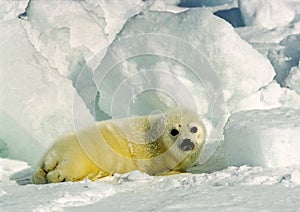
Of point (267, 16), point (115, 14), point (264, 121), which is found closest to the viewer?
point (264, 121)

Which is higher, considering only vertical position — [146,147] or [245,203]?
[245,203]

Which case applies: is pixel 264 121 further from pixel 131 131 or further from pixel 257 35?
pixel 257 35

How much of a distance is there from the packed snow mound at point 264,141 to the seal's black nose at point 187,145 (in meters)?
0.41

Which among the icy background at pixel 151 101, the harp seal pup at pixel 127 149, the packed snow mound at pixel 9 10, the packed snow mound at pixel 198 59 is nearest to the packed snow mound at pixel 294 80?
the icy background at pixel 151 101

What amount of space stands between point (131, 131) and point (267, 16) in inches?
253

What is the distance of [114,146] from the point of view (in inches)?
144

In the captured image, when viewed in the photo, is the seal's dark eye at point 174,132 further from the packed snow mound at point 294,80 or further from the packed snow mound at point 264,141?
the packed snow mound at point 294,80

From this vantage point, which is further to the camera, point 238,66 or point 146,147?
point 238,66

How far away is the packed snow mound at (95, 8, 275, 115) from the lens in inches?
191

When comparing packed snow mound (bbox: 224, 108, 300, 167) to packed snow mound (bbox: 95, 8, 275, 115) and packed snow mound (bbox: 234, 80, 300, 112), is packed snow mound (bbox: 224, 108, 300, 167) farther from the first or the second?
packed snow mound (bbox: 234, 80, 300, 112)

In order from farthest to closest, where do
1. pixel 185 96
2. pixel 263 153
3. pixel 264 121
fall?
pixel 185 96
pixel 264 121
pixel 263 153

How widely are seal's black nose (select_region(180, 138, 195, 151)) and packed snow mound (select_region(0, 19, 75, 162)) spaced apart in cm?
108

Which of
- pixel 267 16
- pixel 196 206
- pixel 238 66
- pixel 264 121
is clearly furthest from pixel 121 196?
pixel 267 16

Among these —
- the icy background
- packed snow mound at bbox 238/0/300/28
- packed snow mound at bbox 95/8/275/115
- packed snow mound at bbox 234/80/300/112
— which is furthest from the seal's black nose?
packed snow mound at bbox 238/0/300/28
